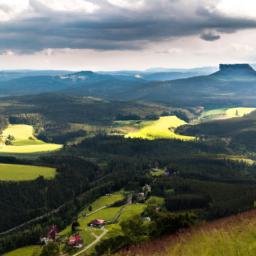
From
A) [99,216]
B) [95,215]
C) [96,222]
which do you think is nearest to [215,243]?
[96,222]

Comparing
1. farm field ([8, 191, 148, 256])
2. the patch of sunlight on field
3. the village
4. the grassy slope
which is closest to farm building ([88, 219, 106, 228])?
the village

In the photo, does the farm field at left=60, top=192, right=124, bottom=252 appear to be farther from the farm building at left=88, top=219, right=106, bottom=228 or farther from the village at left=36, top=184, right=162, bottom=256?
the farm building at left=88, top=219, right=106, bottom=228

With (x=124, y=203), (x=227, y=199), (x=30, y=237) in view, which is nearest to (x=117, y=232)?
(x=30, y=237)

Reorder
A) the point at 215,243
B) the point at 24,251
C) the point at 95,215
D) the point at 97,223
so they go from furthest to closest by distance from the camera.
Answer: the point at 95,215
the point at 97,223
the point at 24,251
the point at 215,243

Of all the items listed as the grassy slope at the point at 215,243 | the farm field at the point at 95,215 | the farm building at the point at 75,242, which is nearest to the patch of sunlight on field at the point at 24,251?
the farm field at the point at 95,215

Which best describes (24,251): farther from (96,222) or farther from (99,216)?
(99,216)

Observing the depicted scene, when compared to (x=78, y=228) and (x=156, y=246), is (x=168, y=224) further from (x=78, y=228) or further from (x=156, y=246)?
(x=78, y=228)

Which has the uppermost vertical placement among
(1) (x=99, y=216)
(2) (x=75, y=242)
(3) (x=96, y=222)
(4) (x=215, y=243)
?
(4) (x=215, y=243)

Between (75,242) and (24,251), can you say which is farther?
(24,251)
